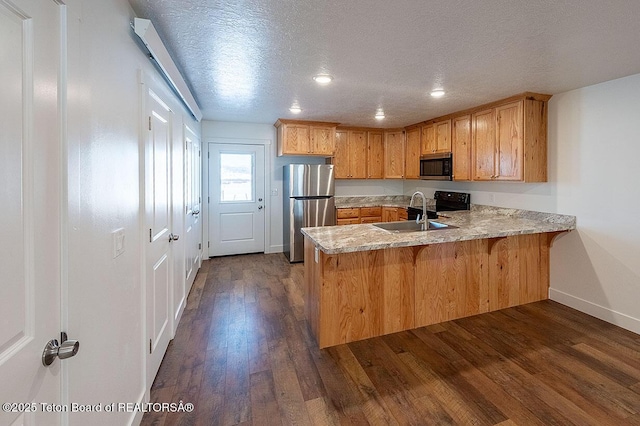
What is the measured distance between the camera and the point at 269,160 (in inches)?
210

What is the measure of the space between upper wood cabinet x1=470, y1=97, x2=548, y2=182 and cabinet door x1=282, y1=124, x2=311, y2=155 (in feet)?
8.62

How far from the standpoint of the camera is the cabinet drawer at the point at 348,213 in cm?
531

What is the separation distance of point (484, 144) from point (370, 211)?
2.27m

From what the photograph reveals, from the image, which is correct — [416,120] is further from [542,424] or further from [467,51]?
[542,424]

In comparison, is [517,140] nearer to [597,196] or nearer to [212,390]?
[597,196]

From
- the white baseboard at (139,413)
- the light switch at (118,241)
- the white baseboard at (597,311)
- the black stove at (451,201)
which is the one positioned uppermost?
the black stove at (451,201)

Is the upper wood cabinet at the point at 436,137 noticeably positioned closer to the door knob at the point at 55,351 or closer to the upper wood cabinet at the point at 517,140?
the upper wood cabinet at the point at 517,140

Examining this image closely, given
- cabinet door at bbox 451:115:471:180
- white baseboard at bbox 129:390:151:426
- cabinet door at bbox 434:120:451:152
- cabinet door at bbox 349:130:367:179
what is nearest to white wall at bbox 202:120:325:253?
cabinet door at bbox 349:130:367:179

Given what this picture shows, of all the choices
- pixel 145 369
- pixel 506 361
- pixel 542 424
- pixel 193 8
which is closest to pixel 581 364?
pixel 506 361

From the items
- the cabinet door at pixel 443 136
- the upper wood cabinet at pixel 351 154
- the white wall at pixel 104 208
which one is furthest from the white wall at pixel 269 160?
the white wall at pixel 104 208

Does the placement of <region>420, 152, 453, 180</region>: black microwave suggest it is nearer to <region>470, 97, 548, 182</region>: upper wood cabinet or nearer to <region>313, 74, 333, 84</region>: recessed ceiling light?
<region>470, 97, 548, 182</region>: upper wood cabinet

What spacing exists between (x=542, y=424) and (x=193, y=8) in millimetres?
3144

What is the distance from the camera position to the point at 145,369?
1822 mm

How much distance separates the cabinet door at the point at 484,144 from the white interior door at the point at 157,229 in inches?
146
